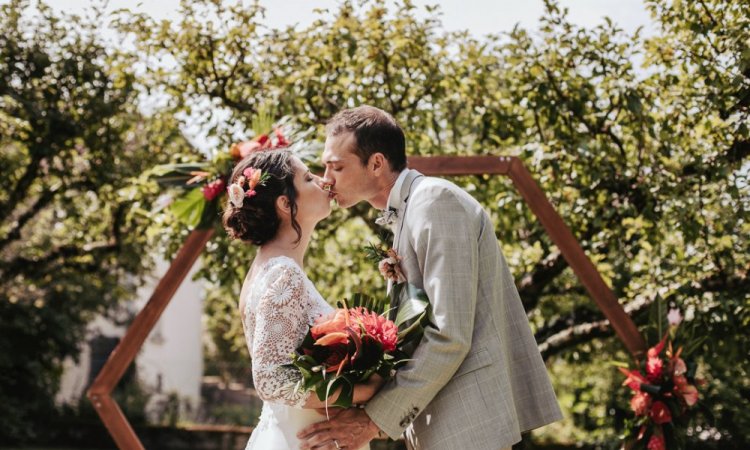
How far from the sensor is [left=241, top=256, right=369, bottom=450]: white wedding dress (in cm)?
304

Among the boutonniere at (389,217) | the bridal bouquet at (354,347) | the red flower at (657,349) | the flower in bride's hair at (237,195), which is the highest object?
the flower in bride's hair at (237,195)

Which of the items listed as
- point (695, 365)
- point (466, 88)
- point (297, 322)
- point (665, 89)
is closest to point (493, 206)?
point (466, 88)

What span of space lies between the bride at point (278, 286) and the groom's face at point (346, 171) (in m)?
0.27

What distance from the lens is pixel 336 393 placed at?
293cm

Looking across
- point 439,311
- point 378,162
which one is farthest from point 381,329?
point 378,162

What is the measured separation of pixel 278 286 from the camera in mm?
3189

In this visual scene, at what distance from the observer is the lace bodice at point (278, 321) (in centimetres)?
303

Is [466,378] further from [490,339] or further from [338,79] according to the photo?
[338,79]

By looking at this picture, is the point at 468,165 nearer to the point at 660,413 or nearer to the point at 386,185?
the point at 660,413

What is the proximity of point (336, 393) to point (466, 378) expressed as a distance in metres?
0.44

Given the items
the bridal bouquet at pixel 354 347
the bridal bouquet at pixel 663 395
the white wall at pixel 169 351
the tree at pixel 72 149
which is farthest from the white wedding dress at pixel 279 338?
the white wall at pixel 169 351

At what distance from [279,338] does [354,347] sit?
34 centimetres

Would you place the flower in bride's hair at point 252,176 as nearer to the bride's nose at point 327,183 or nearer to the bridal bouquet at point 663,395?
the bride's nose at point 327,183

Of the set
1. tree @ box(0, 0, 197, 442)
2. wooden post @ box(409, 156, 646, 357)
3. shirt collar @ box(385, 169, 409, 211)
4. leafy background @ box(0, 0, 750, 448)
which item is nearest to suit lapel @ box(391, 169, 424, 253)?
shirt collar @ box(385, 169, 409, 211)
